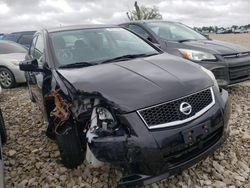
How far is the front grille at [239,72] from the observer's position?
568 cm

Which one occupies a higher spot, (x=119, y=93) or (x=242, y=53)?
(x=119, y=93)

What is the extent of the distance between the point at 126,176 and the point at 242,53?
423 cm

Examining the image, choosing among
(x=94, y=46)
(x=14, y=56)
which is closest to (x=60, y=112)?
(x=94, y=46)

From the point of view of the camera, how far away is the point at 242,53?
5.99m

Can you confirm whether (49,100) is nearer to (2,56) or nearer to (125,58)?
(125,58)

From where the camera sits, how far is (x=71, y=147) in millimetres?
3227

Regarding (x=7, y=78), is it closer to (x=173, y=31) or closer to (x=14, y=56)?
(x=14, y=56)

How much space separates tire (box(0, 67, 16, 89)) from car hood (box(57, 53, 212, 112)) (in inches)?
229

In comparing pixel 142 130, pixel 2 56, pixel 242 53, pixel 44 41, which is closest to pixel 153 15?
pixel 2 56

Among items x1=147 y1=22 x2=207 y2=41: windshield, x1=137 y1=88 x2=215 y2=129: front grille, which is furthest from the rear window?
x1=137 y1=88 x2=215 y2=129: front grille

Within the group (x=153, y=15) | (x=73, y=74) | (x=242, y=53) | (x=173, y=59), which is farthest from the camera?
(x=153, y=15)

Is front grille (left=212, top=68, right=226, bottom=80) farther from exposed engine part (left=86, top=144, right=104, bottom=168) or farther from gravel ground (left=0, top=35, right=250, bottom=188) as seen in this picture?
exposed engine part (left=86, top=144, right=104, bottom=168)

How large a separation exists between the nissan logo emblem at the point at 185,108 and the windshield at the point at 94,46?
1.30 metres

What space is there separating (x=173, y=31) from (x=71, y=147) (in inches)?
178
